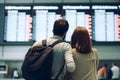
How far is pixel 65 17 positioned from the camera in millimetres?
7320

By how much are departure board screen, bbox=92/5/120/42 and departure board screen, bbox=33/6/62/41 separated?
96 cm

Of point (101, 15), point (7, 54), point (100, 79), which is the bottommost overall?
point (100, 79)

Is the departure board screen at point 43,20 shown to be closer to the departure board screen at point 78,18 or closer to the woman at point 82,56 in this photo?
the departure board screen at point 78,18

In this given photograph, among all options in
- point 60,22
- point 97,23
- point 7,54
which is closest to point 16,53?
point 7,54

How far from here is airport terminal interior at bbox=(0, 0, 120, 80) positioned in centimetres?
727

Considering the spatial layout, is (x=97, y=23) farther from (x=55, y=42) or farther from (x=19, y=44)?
(x=55, y=42)

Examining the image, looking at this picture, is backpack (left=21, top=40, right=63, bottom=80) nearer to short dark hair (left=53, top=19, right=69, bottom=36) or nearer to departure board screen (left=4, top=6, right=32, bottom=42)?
short dark hair (left=53, top=19, right=69, bottom=36)

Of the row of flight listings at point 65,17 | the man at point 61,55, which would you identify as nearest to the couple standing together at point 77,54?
the man at point 61,55

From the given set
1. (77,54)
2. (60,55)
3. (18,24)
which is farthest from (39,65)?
(18,24)

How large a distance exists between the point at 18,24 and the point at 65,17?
122cm

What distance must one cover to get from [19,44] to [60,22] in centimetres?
485

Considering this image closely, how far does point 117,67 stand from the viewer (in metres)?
7.42

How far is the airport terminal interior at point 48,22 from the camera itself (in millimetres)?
7273

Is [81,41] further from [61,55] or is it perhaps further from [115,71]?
[115,71]
